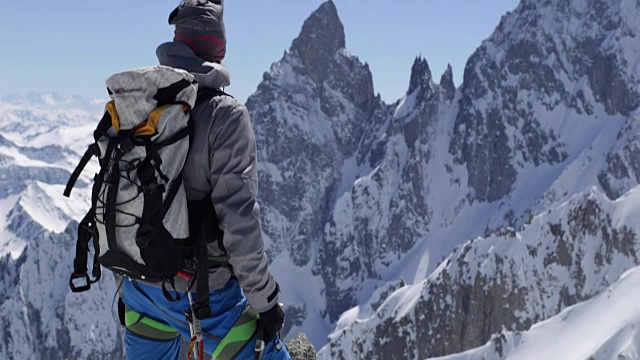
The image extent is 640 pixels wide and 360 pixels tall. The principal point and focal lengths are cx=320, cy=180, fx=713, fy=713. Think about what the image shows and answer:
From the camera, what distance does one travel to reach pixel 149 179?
5871 millimetres

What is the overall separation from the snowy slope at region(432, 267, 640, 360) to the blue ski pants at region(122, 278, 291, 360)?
6129 centimetres

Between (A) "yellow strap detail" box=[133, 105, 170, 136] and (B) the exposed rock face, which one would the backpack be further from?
(B) the exposed rock face

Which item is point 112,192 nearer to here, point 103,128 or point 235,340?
point 103,128

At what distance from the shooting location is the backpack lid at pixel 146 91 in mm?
6020

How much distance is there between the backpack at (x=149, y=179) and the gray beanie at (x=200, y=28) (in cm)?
83

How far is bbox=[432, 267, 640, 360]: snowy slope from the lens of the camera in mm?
63375

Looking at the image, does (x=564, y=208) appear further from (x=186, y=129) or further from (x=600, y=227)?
(x=186, y=129)

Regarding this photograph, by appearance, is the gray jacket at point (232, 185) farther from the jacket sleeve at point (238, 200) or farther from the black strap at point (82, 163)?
the black strap at point (82, 163)

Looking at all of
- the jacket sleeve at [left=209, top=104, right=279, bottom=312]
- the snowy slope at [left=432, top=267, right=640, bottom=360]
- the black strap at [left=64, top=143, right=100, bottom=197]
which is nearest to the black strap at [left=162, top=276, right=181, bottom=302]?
the jacket sleeve at [left=209, top=104, right=279, bottom=312]

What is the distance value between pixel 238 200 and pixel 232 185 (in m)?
0.14

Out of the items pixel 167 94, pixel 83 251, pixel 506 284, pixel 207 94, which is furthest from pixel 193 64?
pixel 506 284

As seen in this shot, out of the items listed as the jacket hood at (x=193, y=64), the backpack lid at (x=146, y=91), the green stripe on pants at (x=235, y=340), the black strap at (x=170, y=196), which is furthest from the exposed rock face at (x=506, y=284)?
the backpack lid at (x=146, y=91)

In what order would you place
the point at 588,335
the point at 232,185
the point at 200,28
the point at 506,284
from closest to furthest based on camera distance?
the point at 232,185 → the point at 200,28 → the point at 588,335 → the point at 506,284

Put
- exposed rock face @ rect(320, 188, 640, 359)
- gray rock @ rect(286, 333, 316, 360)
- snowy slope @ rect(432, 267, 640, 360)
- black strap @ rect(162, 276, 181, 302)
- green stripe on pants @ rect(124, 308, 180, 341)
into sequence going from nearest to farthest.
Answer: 1. black strap @ rect(162, 276, 181, 302)
2. green stripe on pants @ rect(124, 308, 180, 341)
3. gray rock @ rect(286, 333, 316, 360)
4. snowy slope @ rect(432, 267, 640, 360)
5. exposed rock face @ rect(320, 188, 640, 359)
